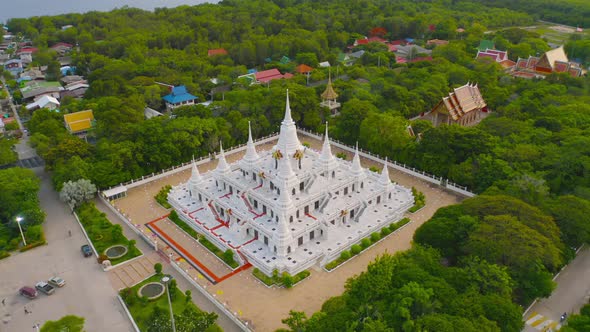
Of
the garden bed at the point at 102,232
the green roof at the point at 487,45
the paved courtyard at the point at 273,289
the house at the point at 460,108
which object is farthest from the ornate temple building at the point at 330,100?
the green roof at the point at 487,45

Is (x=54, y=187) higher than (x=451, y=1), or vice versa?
(x=451, y=1)

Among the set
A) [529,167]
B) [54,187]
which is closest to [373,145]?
[529,167]

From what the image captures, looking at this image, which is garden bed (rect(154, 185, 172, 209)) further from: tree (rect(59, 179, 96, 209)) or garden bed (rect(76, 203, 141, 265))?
tree (rect(59, 179, 96, 209))

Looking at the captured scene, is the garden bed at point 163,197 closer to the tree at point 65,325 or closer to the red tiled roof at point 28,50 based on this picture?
the tree at point 65,325

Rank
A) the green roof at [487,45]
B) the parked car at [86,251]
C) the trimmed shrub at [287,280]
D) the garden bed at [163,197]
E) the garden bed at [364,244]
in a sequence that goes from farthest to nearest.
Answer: the green roof at [487,45]
the garden bed at [163,197]
the parked car at [86,251]
the garden bed at [364,244]
the trimmed shrub at [287,280]

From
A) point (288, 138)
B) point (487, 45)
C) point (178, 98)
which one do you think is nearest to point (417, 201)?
point (288, 138)

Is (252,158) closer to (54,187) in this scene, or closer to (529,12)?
(54,187)

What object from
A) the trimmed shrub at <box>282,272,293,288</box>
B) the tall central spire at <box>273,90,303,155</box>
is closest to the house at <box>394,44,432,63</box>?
the tall central spire at <box>273,90,303,155</box>
